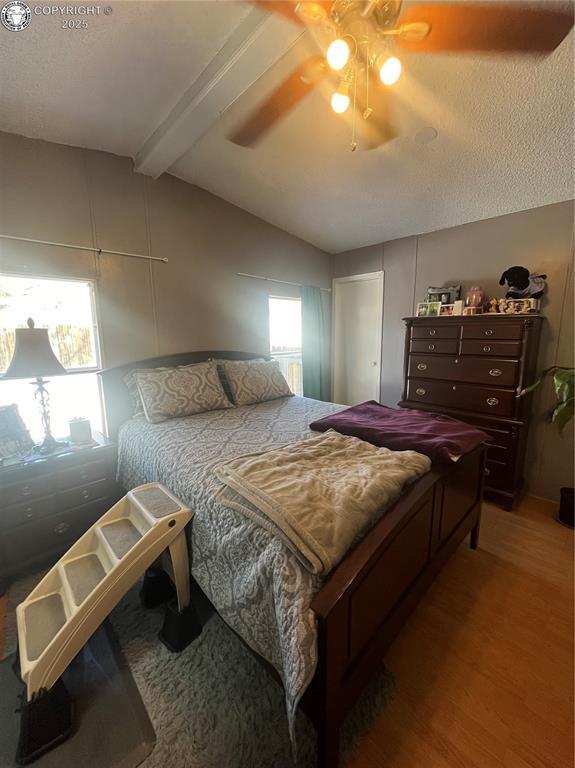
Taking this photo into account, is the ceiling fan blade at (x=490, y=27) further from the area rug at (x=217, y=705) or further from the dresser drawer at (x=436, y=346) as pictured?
the area rug at (x=217, y=705)

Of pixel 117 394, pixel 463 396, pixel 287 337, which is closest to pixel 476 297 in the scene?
pixel 463 396

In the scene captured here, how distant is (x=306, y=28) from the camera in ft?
4.38

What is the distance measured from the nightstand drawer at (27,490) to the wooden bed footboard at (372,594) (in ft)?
5.85

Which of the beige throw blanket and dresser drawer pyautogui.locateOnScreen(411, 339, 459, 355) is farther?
dresser drawer pyautogui.locateOnScreen(411, 339, 459, 355)

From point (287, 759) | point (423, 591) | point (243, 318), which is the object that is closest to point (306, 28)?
point (243, 318)

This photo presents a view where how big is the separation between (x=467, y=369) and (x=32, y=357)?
3.12 m

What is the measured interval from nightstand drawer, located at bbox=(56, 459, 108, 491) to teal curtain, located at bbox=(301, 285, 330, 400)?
2.35 m

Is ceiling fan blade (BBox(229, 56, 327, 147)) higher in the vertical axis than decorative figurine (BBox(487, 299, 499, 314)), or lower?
higher

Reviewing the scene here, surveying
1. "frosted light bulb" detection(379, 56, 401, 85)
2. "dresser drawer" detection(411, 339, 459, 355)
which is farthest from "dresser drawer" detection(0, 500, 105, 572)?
"dresser drawer" detection(411, 339, 459, 355)

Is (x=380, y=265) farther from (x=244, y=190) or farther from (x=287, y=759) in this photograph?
(x=287, y=759)

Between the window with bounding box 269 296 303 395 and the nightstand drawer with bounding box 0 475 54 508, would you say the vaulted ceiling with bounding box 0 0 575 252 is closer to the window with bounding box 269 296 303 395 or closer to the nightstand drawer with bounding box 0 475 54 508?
the window with bounding box 269 296 303 395

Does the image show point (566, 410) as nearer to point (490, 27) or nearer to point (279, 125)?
point (490, 27)

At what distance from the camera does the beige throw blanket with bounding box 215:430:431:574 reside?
3.19 feet

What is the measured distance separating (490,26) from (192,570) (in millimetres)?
2651
